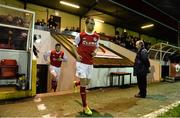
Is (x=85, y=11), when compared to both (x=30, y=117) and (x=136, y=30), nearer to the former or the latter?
(x=136, y=30)

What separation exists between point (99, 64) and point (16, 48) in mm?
3387

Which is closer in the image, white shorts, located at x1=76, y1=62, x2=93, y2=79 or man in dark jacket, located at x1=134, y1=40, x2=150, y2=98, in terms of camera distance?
white shorts, located at x1=76, y1=62, x2=93, y2=79

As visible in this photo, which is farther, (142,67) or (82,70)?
(142,67)

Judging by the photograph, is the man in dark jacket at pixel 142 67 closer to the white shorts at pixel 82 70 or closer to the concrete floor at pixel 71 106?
the concrete floor at pixel 71 106

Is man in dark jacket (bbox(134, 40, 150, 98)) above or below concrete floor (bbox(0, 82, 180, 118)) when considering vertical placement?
above

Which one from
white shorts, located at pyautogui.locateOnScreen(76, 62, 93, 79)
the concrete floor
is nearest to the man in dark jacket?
the concrete floor

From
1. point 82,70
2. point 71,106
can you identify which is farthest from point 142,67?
point 82,70

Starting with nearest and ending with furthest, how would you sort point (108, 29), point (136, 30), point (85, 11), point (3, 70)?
point (3, 70) → point (85, 11) → point (108, 29) → point (136, 30)

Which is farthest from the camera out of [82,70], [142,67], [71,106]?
[142,67]

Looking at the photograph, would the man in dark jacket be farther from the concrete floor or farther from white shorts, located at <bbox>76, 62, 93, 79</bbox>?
white shorts, located at <bbox>76, 62, 93, 79</bbox>

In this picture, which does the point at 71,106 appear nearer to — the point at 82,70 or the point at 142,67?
the point at 82,70

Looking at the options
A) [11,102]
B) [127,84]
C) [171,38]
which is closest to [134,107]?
[11,102]

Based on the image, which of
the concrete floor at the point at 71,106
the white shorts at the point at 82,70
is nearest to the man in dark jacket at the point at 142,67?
the concrete floor at the point at 71,106

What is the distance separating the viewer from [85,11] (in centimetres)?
1928
